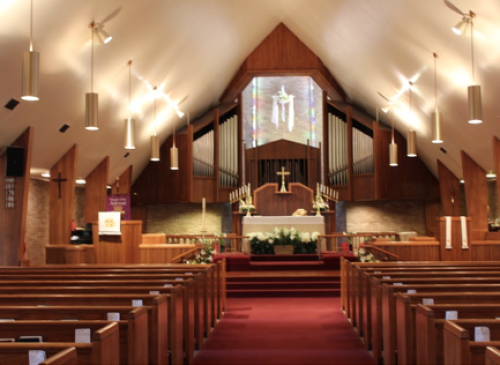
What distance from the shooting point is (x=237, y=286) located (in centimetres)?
1015

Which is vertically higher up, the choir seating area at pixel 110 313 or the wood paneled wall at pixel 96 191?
the wood paneled wall at pixel 96 191

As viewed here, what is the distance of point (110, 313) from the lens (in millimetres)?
3973

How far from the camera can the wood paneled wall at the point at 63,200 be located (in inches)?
496

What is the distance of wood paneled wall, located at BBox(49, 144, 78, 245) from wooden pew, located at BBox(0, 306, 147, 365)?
8798 millimetres

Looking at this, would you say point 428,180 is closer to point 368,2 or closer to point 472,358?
point 368,2

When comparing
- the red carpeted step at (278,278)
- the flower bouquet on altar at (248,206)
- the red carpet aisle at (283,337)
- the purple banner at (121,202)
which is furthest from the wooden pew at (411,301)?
the flower bouquet on altar at (248,206)

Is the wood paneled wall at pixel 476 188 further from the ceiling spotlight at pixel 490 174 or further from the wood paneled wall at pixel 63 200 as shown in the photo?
the wood paneled wall at pixel 63 200

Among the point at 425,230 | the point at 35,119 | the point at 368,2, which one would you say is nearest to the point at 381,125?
the point at 425,230

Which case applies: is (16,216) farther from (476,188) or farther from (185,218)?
(476,188)

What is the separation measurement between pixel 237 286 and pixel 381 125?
8922mm

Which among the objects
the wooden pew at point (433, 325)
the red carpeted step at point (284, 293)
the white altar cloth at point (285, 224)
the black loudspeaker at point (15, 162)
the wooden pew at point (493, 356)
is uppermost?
the black loudspeaker at point (15, 162)

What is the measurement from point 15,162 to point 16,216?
955 mm

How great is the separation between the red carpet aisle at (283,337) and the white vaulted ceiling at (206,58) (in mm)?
4679

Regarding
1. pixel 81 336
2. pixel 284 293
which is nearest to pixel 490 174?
pixel 284 293
